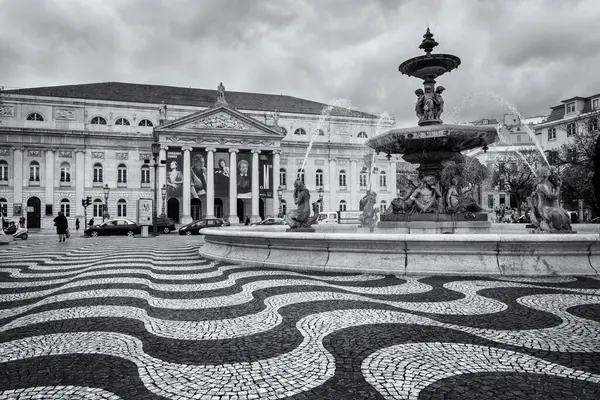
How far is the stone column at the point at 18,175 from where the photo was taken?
45.6 meters

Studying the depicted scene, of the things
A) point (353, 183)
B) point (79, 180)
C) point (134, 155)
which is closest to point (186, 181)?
point (134, 155)

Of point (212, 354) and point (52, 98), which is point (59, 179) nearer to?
point (52, 98)

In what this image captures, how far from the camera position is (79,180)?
4803 centimetres

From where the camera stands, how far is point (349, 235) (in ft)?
23.8

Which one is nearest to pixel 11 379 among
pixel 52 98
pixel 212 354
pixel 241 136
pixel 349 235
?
pixel 212 354

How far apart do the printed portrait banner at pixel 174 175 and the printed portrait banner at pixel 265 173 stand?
971 cm

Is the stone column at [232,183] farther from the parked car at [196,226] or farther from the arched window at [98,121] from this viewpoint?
the arched window at [98,121]

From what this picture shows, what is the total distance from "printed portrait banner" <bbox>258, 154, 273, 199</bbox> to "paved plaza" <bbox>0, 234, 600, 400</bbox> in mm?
43848

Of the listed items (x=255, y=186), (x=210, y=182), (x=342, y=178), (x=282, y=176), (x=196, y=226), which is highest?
(x=282, y=176)

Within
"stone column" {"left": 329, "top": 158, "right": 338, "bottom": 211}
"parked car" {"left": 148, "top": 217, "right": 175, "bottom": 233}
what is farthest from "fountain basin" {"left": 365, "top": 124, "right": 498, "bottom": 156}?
"stone column" {"left": 329, "top": 158, "right": 338, "bottom": 211}

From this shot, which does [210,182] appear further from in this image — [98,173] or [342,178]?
[342,178]

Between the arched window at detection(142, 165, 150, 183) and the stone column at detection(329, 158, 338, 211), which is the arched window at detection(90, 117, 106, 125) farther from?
the stone column at detection(329, 158, 338, 211)

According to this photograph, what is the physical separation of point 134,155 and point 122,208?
681 cm

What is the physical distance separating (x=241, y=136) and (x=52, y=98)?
2313 cm
